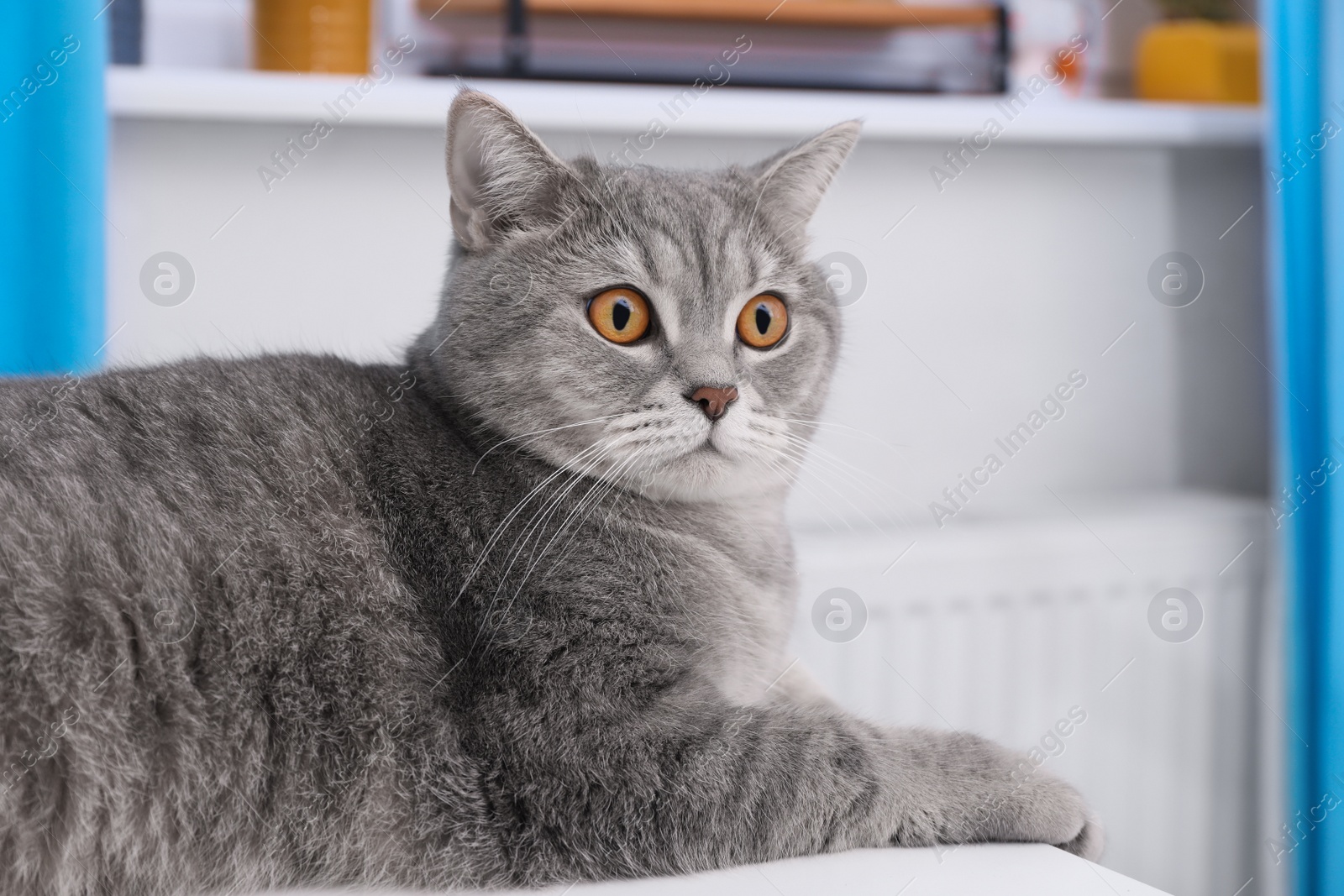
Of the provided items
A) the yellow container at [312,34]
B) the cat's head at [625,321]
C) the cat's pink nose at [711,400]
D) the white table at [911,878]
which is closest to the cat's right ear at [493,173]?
the cat's head at [625,321]

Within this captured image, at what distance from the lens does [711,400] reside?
92cm

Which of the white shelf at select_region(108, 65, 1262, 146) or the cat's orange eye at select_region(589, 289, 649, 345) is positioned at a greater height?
the white shelf at select_region(108, 65, 1262, 146)

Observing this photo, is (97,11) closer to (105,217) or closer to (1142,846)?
(105,217)

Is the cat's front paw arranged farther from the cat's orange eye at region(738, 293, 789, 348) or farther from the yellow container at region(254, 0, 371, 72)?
the yellow container at region(254, 0, 371, 72)

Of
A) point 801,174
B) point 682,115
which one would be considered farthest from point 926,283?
point 801,174

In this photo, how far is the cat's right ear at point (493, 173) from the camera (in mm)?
961

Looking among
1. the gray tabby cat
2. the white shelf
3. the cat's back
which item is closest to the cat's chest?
the gray tabby cat

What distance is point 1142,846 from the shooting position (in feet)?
6.18

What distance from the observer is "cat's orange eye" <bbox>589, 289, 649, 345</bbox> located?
961 millimetres

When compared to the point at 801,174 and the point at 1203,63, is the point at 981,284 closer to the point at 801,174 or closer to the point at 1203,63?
the point at 1203,63

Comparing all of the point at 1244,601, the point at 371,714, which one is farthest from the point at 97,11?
the point at 1244,601

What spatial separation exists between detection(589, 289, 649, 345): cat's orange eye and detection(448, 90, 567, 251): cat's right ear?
0.12 metres

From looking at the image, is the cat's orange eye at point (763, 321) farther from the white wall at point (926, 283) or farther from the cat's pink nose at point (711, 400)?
the white wall at point (926, 283)

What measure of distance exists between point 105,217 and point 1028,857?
1.32 metres
